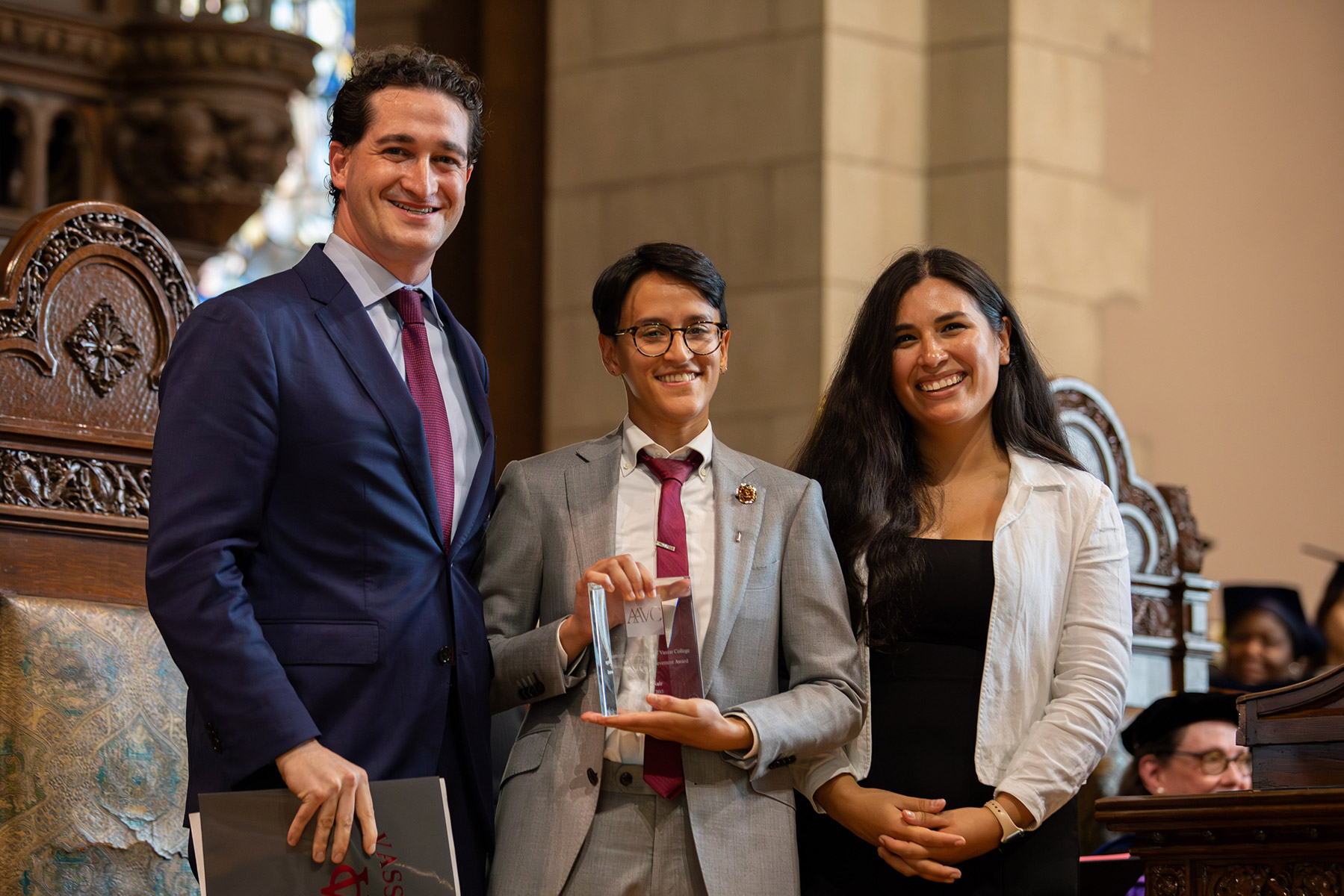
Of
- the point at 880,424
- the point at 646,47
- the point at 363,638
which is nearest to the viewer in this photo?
the point at 363,638

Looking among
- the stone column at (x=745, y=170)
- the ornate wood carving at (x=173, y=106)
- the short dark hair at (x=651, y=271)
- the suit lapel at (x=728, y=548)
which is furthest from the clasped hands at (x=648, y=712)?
the ornate wood carving at (x=173, y=106)

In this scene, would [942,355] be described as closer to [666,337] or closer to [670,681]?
[666,337]

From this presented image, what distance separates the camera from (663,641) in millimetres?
2650

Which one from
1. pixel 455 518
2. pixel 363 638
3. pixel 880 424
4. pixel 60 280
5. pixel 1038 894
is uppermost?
pixel 60 280

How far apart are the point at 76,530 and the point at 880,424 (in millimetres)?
1563

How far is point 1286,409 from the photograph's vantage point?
25.3ft

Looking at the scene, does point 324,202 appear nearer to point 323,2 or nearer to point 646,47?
point 323,2

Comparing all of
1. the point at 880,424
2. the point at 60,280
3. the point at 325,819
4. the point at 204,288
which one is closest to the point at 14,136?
the point at 204,288

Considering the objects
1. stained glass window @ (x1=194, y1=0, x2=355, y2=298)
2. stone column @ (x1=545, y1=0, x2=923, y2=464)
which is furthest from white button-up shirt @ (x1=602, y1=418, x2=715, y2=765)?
stained glass window @ (x1=194, y1=0, x2=355, y2=298)

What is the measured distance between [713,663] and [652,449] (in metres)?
0.37

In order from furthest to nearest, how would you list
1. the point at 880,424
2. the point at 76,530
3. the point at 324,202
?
the point at 324,202 → the point at 76,530 → the point at 880,424

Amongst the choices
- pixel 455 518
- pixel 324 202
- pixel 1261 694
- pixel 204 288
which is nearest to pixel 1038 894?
pixel 1261 694

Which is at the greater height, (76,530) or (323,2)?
(323,2)

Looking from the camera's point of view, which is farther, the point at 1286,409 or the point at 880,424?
the point at 1286,409
